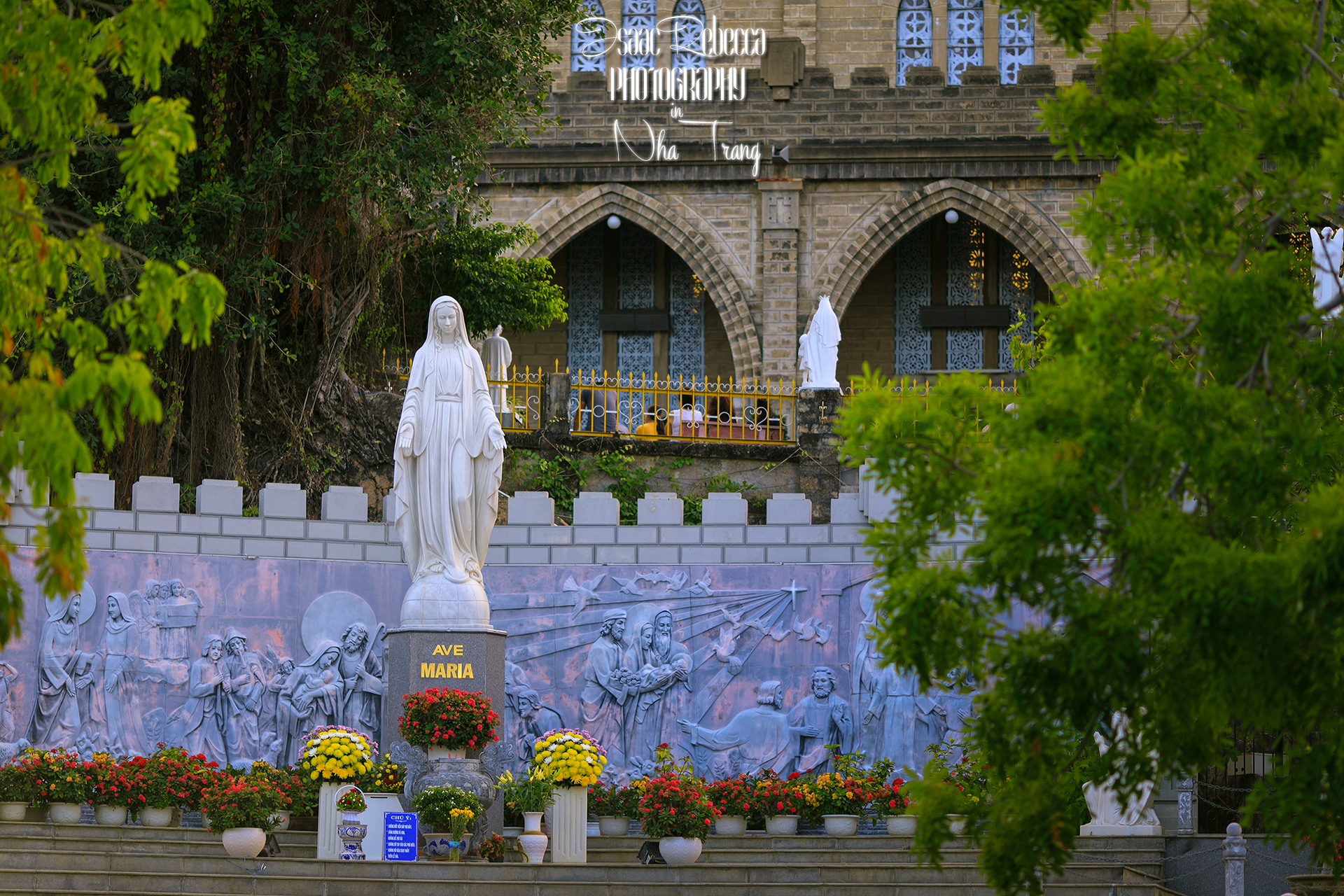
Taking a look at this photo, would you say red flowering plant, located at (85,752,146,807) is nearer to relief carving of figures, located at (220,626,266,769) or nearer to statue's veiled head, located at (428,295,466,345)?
relief carving of figures, located at (220,626,266,769)

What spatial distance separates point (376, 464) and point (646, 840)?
8610 mm

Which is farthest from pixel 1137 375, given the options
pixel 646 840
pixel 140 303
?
pixel 646 840

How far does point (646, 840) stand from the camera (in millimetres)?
12195

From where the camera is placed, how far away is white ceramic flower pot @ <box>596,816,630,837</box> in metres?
14.5

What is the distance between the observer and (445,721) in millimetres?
11945

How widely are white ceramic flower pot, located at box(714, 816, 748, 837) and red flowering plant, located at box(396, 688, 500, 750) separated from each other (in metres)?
2.82

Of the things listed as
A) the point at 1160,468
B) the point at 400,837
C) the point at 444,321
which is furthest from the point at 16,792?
the point at 1160,468

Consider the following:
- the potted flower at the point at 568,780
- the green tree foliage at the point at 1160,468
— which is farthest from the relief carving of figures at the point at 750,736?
the green tree foliage at the point at 1160,468

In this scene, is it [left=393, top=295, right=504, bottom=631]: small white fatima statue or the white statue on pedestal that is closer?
[left=393, top=295, right=504, bottom=631]: small white fatima statue

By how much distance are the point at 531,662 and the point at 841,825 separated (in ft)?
12.4

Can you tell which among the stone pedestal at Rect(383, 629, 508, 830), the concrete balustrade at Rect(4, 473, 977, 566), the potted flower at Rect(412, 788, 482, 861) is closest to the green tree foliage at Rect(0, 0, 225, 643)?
the potted flower at Rect(412, 788, 482, 861)

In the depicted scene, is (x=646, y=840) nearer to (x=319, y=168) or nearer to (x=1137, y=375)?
(x=1137, y=375)

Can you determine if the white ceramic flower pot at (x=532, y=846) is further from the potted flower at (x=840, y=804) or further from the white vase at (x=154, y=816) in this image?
the potted flower at (x=840, y=804)

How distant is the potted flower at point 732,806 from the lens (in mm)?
14117
